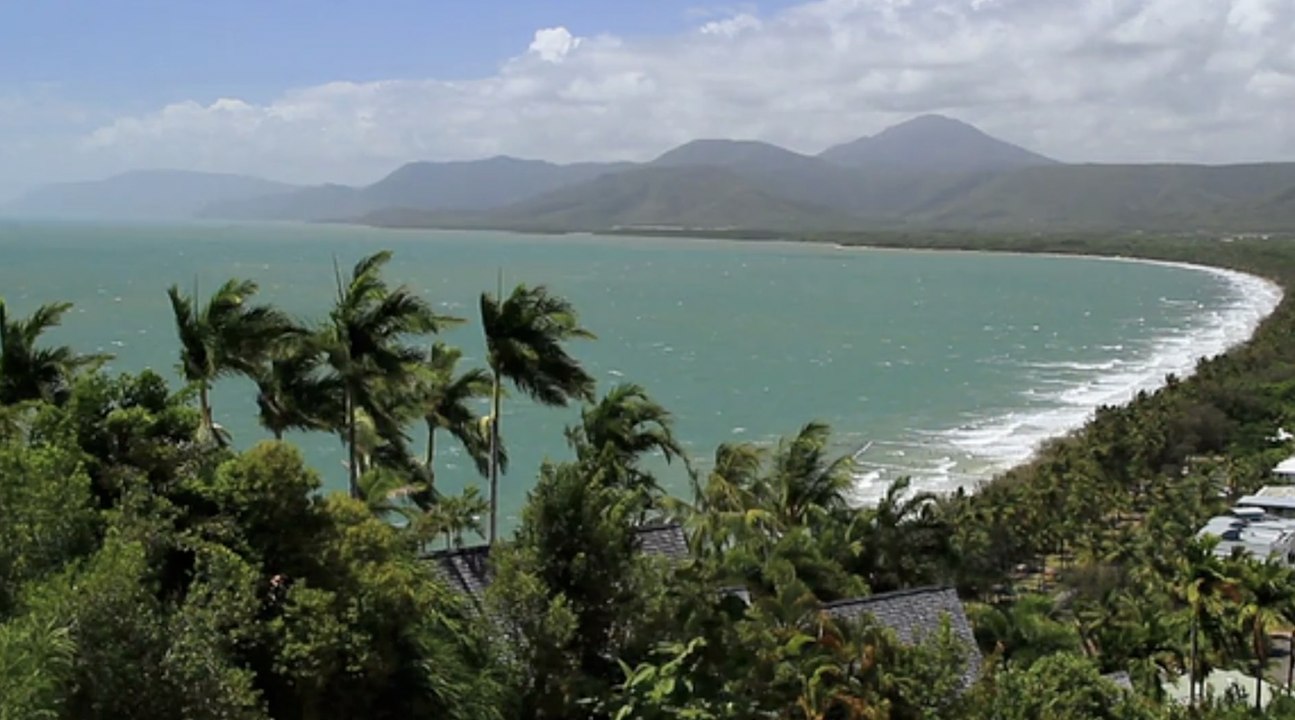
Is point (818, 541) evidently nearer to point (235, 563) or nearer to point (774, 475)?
point (774, 475)

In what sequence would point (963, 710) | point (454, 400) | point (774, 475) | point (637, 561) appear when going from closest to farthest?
point (637, 561), point (963, 710), point (454, 400), point (774, 475)

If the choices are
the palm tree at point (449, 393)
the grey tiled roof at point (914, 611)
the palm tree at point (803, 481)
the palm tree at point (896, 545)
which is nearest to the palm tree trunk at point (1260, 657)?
the palm tree at point (896, 545)

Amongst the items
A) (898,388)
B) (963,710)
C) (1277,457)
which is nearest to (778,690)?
(963,710)

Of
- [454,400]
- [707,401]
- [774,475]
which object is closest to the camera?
[454,400]

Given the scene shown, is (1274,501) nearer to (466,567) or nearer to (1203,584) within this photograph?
(1203,584)

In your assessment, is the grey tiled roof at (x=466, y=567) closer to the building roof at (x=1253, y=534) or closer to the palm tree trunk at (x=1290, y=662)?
the palm tree trunk at (x=1290, y=662)

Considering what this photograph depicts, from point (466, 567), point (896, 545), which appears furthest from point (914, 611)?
point (896, 545)

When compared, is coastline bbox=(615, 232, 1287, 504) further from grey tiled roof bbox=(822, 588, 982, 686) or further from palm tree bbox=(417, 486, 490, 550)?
grey tiled roof bbox=(822, 588, 982, 686)

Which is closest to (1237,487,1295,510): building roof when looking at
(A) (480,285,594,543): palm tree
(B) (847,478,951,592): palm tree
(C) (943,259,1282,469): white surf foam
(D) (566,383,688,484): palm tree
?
(C) (943,259,1282,469): white surf foam
